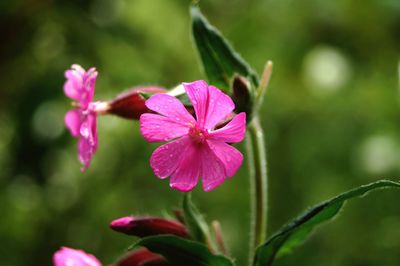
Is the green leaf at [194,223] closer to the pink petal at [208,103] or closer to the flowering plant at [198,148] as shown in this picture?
the flowering plant at [198,148]

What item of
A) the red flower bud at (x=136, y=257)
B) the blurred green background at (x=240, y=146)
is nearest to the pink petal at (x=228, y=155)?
the red flower bud at (x=136, y=257)

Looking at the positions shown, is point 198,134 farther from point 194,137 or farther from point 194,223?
point 194,223

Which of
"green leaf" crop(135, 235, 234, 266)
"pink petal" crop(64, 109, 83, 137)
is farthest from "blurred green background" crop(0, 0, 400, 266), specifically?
"green leaf" crop(135, 235, 234, 266)

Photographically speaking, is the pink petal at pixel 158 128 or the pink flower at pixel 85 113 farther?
the pink flower at pixel 85 113

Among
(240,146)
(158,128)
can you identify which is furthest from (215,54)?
(240,146)

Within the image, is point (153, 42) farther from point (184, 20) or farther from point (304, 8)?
point (304, 8)

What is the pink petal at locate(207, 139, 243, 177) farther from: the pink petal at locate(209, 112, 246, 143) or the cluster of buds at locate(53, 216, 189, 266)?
the cluster of buds at locate(53, 216, 189, 266)
